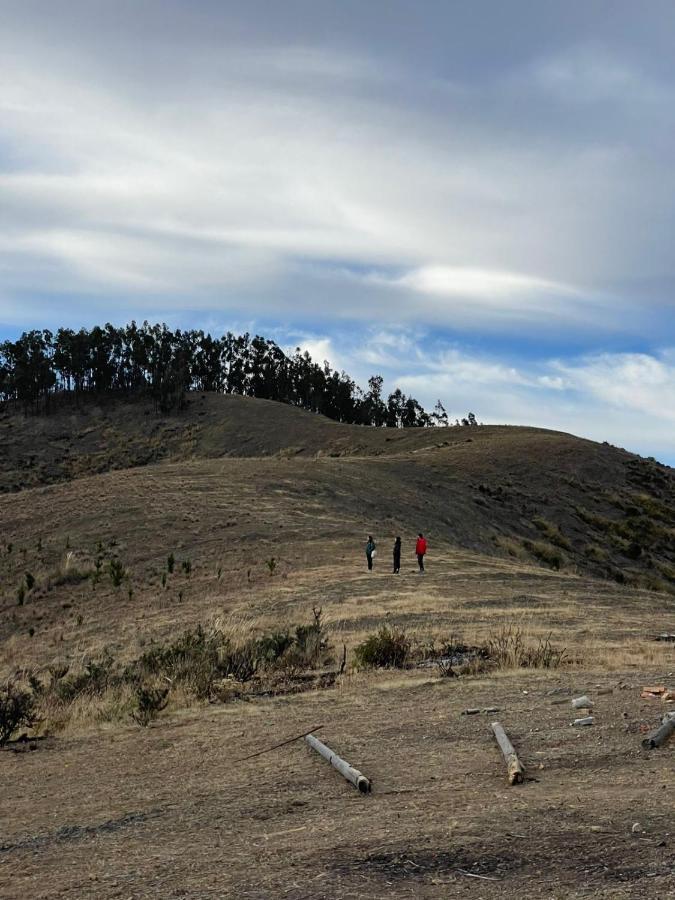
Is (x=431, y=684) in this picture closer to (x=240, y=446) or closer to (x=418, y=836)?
(x=418, y=836)

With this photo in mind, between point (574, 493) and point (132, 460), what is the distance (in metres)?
50.5

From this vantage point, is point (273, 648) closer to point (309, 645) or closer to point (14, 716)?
point (309, 645)

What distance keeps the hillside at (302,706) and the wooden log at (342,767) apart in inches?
4.1

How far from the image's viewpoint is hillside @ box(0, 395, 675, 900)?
5.94m

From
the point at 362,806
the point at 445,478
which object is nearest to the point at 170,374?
the point at 445,478

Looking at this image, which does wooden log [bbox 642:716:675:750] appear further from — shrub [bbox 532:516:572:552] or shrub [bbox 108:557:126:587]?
shrub [bbox 532:516:572:552]

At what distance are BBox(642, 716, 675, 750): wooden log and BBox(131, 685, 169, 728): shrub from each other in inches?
263

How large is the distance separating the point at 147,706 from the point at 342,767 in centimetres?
485

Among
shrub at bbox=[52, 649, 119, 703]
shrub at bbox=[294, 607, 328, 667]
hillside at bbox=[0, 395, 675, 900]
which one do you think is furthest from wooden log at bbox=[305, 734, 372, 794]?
shrub at bbox=[52, 649, 119, 703]

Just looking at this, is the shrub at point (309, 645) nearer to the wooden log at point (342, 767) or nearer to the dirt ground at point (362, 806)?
the dirt ground at point (362, 806)

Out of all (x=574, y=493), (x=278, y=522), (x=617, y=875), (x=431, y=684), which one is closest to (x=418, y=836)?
(x=617, y=875)

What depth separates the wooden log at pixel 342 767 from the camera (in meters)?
7.66

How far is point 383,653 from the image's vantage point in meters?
14.6

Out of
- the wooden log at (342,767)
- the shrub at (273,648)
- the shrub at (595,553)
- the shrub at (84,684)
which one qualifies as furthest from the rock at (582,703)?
the shrub at (595,553)
